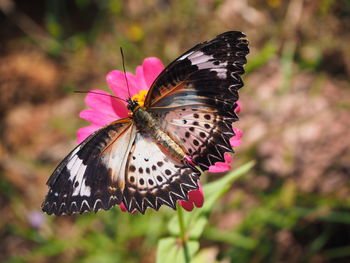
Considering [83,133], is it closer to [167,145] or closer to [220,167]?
[167,145]

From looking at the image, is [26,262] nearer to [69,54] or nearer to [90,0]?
[69,54]

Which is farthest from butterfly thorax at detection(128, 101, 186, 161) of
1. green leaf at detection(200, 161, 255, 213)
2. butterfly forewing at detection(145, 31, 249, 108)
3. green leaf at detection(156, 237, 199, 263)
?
green leaf at detection(156, 237, 199, 263)

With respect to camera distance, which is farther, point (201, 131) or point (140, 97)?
point (140, 97)

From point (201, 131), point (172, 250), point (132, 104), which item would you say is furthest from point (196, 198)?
point (132, 104)

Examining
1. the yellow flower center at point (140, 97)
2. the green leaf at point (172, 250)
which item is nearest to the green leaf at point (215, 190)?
the green leaf at point (172, 250)

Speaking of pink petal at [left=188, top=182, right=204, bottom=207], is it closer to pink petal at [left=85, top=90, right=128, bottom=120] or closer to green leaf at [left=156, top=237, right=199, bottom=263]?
green leaf at [left=156, top=237, right=199, bottom=263]

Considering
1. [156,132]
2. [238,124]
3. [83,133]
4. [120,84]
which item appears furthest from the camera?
[238,124]
